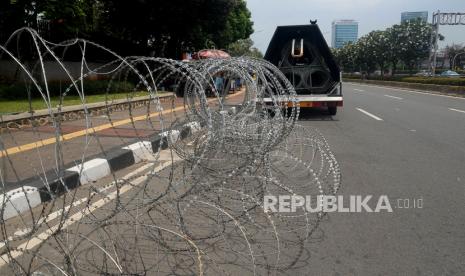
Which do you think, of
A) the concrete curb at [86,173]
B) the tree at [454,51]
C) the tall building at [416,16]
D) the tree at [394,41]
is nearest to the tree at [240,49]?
the tree at [394,41]

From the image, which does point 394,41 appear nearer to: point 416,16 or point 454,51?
point 416,16

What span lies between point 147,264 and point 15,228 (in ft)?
5.34

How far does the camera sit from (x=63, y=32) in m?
15.8

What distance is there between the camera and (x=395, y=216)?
14.5 feet

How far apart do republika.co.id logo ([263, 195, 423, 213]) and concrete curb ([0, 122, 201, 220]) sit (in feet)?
4.32

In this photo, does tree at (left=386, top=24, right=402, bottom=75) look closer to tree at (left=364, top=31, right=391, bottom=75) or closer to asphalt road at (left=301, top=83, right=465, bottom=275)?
tree at (left=364, top=31, right=391, bottom=75)

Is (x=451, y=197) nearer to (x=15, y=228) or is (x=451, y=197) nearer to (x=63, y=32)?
(x=15, y=228)

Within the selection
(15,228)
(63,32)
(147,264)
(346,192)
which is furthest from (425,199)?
(63,32)

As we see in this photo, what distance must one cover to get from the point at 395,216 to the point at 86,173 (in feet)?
12.3

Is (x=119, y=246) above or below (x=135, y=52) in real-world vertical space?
below

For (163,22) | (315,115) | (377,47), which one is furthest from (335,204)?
(377,47)

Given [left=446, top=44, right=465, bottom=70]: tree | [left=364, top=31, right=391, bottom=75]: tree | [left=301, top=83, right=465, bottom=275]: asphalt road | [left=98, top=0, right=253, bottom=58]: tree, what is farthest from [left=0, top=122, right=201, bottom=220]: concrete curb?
[left=446, top=44, right=465, bottom=70]: tree

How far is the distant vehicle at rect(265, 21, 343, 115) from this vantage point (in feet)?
41.1

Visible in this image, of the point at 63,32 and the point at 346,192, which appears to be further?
the point at 63,32
